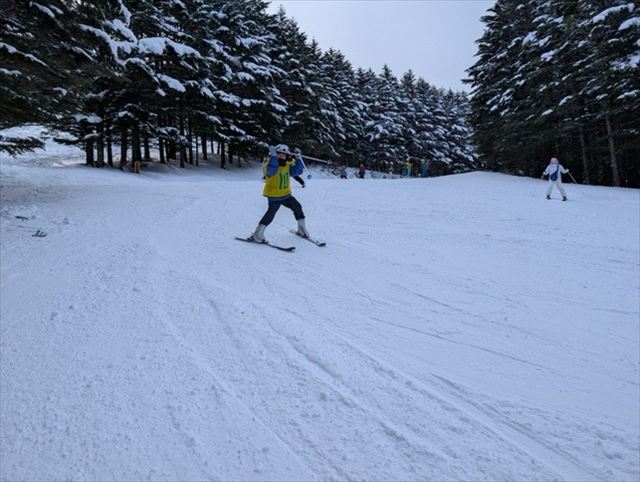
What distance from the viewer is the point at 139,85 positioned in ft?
74.2

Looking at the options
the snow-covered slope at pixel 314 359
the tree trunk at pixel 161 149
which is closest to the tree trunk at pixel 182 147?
the tree trunk at pixel 161 149

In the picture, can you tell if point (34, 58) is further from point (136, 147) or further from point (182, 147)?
point (182, 147)

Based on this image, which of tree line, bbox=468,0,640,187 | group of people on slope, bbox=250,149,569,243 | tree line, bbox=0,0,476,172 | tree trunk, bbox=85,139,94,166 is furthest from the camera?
tree trunk, bbox=85,139,94,166

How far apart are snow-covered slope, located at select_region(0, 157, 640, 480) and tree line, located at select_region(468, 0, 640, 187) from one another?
16.5m

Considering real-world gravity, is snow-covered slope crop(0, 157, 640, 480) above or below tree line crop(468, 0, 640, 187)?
below

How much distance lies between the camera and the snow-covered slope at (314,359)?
104 inches

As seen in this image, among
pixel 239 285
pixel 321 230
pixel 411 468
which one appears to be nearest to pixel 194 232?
pixel 321 230

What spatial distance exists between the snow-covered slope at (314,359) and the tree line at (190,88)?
14.1ft

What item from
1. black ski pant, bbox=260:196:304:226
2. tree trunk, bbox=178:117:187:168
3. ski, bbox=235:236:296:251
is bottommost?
ski, bbox=235:236:296:251

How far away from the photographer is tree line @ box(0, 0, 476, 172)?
9.78 metres

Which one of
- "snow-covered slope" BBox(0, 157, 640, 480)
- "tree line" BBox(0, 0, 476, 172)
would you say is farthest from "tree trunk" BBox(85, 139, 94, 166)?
"snow-covered slope" BBox(0, 157, 640, 480)

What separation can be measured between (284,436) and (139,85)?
23976 mm

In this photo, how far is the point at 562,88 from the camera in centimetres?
2483

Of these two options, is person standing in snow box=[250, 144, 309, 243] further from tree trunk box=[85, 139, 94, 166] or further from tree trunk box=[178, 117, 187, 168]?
tree trunk box=[85, 139, 94, 166]
